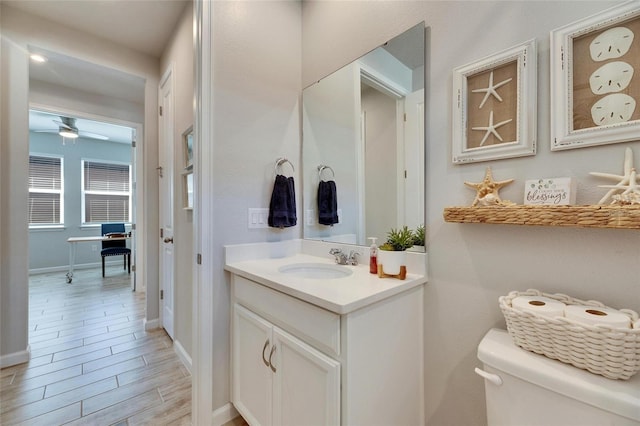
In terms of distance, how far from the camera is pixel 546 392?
0.74 m

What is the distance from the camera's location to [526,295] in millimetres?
912

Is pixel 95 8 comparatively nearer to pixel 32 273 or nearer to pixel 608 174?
pixel 608 174

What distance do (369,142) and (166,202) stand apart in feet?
6.81

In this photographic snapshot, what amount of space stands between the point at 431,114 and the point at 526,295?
81 centimetres

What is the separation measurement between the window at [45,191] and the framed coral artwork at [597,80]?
7102mm

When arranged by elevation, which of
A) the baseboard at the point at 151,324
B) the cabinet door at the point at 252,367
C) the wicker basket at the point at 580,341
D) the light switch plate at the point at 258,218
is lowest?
the baseboard at the point at 151,324

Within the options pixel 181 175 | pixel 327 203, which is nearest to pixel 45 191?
pixel 181 175

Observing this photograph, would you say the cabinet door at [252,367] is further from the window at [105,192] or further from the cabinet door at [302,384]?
the window at [105,192]

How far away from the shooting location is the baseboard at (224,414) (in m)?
1.42

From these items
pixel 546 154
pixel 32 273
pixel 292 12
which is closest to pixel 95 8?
pixel 292 12

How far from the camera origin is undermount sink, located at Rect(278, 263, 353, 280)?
1435mm

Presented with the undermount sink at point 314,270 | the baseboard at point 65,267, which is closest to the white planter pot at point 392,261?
the undermount sink at point 314,270

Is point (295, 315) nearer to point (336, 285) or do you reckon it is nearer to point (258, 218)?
point (336, 285)

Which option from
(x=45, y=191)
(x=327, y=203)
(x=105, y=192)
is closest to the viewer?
(x=327, y=203)
